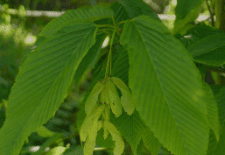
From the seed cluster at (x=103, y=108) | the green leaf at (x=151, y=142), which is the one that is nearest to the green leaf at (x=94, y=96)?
the seed cluster at (x=103, y=108)

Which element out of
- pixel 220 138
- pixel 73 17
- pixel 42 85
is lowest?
pixel 220 138

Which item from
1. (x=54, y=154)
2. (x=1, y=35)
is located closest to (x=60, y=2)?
(x=1, y=35)

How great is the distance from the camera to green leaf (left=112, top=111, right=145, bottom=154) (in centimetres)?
57

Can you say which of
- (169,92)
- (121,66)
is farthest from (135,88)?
(121,66)

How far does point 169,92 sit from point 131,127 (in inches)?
6.9

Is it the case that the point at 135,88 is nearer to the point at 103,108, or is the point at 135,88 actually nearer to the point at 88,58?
the point at 103,108

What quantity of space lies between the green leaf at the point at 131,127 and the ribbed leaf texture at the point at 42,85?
0.19 m

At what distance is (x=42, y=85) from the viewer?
1.42 feet

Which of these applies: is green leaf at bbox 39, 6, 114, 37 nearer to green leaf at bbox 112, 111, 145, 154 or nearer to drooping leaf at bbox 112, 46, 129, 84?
drooping leaf at bbox 112, 46, 129, 84

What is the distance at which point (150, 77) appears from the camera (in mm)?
430

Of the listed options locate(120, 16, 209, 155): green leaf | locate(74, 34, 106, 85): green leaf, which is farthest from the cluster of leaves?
locate(74, 34, 106, 85): green leaf

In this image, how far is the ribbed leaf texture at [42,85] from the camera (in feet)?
1.36

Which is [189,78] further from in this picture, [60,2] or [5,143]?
[60,2]

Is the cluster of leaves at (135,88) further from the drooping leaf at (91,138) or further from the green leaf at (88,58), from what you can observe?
the green leaf at (88,58)
